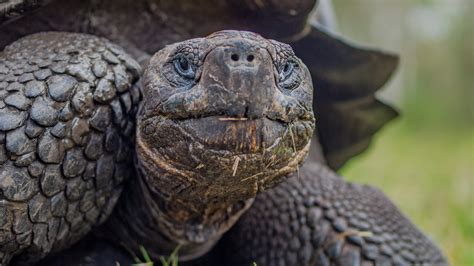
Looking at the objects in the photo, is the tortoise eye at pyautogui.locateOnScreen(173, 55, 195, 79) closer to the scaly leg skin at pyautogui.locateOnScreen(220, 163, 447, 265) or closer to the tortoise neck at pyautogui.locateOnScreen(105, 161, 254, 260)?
the tortoise neck at pyautogui.locateOnScreen(105, 161, 254, 260)

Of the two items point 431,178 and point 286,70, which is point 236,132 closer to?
point 286,70

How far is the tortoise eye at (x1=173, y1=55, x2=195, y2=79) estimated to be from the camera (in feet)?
5.19

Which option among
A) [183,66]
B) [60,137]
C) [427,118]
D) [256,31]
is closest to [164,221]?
[60,137]

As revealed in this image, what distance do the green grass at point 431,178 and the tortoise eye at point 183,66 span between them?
1.29 metres

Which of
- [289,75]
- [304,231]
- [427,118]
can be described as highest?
[289,75]

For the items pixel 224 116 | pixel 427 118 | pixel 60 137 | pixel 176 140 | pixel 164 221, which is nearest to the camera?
pixel 224 116

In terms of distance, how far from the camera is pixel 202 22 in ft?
7.66

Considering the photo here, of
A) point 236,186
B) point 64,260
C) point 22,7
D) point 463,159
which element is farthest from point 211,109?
point 463,159

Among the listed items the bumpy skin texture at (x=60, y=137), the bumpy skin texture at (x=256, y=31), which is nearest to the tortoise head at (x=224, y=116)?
the bumpy skin texture at (x=60, y=137)

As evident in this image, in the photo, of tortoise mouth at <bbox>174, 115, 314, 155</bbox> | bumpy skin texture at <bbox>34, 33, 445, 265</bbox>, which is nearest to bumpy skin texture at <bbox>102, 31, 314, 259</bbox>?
tortoise mouth at <bbox>174, 115, 314, 155</bbox>

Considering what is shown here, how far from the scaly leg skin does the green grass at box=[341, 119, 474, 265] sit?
0.32 metres

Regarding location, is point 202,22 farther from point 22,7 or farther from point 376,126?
point 376,126

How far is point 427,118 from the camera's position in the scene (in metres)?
9.66

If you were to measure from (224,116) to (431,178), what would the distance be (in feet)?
11.9
